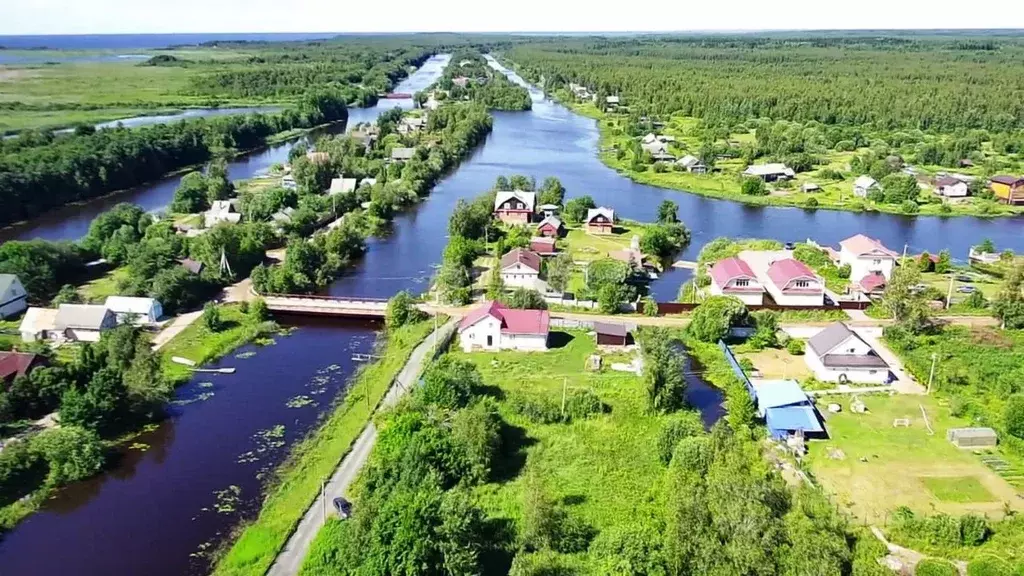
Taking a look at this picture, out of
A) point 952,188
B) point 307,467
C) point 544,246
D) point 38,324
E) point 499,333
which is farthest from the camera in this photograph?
point 952,188

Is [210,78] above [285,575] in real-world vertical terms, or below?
above

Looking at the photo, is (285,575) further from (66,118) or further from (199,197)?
(66,118)

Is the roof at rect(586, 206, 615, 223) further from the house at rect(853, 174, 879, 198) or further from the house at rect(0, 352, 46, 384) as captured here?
the house at rect(0, 352, 46, 384)

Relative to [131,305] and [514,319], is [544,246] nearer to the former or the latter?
[514,319]

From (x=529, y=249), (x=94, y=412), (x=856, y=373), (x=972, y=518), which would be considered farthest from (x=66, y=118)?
(x=972, y=518)

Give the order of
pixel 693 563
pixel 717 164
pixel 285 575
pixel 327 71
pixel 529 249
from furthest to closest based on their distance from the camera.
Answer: pixel 327 71
pixel 717 164
pixel 529 249
pixel 285 575
pixel 693 563

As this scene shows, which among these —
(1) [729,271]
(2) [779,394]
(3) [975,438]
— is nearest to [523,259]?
(1) [729,271]

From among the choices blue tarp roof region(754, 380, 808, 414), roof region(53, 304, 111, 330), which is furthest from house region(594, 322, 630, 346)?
roof region(53, 304, 111, 330)
